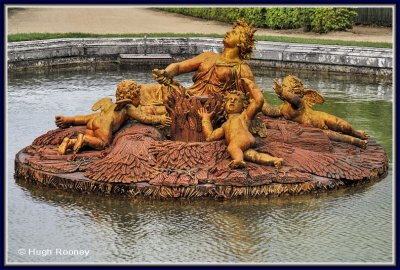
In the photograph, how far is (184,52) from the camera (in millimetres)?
27406

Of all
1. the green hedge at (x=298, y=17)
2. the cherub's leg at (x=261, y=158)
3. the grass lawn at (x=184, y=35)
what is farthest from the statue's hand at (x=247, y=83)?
the green hedge at (x=298, y=17)

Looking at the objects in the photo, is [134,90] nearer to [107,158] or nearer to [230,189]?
[107,158]

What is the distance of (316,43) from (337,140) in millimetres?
10700

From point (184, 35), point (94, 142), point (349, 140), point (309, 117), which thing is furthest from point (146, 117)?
point (184, 35)

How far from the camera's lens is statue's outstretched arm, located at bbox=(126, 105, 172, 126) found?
1608 centimetres

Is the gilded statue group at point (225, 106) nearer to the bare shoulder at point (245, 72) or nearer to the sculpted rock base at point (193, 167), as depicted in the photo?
the bare shoulder at point (245, 72)

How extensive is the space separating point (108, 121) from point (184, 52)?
458 inches

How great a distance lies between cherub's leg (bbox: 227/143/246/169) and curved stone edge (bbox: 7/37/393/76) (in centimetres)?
1036

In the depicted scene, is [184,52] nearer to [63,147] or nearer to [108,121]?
[108,121]

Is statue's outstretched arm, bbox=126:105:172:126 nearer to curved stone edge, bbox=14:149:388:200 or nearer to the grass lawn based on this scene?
curved stone edge, bbox=14:149:388:200

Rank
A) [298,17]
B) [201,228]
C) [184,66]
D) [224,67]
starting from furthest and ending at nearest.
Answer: [298,17]
[184,66]
[224,67]
[201,228]

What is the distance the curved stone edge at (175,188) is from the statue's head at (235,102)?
1.27 meters

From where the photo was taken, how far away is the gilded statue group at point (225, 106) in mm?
15500

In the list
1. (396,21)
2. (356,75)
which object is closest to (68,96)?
(356,75)
